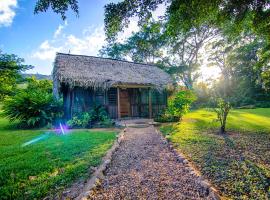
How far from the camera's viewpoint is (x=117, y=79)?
14594 mm

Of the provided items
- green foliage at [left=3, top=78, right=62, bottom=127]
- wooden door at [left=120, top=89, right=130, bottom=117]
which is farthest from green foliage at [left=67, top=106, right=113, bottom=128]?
wooden door at [left=120, top=89, right=130, bottom=117]

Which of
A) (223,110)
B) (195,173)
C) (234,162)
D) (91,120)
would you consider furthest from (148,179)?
(91,120)

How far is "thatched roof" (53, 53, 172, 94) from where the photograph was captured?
1334cm

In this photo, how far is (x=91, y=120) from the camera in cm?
1285

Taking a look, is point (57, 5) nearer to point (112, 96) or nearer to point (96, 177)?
point (96, 177)

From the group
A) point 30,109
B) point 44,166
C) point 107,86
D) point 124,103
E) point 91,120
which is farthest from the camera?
point 124,103

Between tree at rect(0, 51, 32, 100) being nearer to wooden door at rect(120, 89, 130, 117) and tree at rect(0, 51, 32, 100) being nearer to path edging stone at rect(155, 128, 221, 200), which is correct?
path edging stone at rect(155, 128, 221, 200)

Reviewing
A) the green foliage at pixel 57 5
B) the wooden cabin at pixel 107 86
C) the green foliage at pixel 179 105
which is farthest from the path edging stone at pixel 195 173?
the wooden cabin at pixel 107 86

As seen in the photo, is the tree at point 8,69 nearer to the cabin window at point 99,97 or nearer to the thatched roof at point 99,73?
the thatched roof at point 99,73

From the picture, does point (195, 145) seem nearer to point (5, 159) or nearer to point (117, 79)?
point (5, 159)

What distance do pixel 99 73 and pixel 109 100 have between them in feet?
6.81

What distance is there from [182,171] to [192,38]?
29742mm

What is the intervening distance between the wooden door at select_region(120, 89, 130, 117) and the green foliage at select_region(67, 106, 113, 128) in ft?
9.31

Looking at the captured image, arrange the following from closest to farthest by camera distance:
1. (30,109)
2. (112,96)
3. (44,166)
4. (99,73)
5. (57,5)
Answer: (57,5), (44,166), (30,109), (99,73), (112,96)
